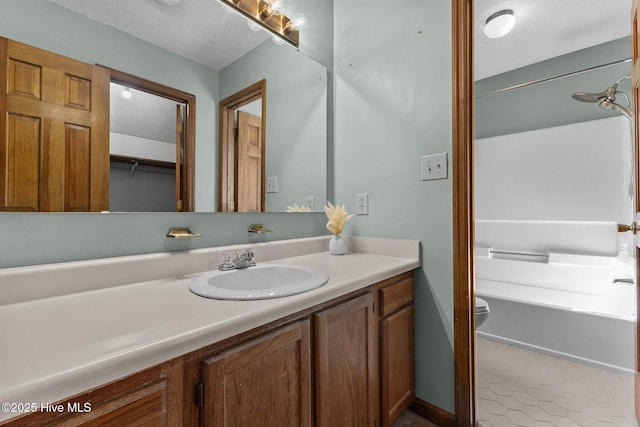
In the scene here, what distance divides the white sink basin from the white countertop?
0.08 feet

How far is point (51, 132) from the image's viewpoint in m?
0.82

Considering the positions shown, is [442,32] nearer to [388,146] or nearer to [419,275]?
[388,146]

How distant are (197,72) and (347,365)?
4.03ft

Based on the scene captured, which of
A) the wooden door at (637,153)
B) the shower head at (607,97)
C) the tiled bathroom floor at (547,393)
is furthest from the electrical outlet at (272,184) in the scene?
the shower head at (607,97)

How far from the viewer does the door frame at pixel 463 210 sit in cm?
125

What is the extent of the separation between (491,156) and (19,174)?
339 cm

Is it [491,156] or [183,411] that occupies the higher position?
[491,156]

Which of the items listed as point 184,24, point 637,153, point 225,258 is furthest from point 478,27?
point 225,258

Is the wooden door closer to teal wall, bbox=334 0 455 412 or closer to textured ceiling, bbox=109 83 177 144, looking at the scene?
teal wall, bbox=334 0 455 412

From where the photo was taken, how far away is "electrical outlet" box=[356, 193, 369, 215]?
1591 mm

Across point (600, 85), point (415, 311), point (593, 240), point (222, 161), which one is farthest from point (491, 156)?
point (222, 161)

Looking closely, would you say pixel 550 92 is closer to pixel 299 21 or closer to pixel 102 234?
pixel 299 21

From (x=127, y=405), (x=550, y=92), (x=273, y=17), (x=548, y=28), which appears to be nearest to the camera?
(x=127, y=405)

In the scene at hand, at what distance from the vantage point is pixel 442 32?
52.4 inches
